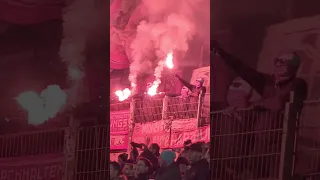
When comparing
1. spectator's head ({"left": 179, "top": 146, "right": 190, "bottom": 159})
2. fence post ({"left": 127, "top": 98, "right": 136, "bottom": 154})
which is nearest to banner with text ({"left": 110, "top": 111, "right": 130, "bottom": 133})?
fence post ({"left": 127, "top": 98, "right": 136, "bottom": 154})

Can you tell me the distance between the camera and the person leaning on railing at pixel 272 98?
89.2 inches

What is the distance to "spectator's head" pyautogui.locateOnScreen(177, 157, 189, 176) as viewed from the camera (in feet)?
8.09

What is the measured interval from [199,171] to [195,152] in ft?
0.33

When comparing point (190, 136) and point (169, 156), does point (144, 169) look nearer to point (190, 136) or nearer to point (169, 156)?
point (169, 156)

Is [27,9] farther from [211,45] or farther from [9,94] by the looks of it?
[211,45]

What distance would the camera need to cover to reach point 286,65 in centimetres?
229

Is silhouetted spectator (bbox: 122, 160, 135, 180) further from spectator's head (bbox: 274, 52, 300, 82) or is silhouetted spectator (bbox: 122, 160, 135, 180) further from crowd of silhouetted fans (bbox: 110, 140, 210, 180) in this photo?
spectator's head (bbox: 274, 52, 300, 82)

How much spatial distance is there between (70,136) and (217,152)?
34.7 inches

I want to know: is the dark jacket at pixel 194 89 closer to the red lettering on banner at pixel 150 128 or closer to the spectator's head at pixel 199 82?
A: the spectator's head at pixel 199 82

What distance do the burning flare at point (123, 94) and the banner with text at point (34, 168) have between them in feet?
1.64

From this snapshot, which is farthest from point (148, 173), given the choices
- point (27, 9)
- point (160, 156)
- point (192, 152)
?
point (27, 9)

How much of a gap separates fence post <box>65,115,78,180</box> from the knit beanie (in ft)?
1.83

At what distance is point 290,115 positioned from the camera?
2.26 meters

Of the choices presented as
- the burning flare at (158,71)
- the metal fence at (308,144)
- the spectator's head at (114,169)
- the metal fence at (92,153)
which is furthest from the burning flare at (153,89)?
the metal fence at (308,144)
